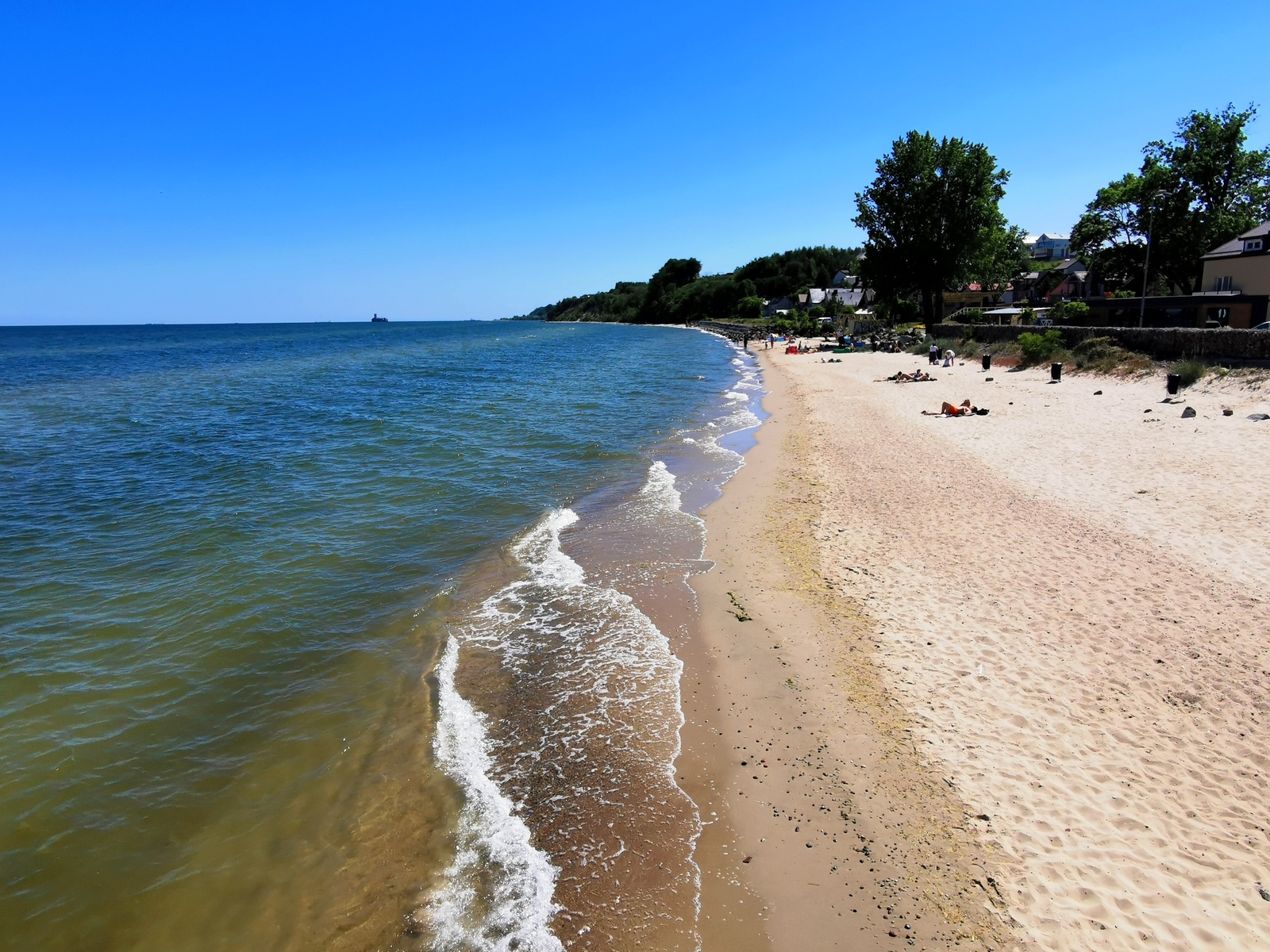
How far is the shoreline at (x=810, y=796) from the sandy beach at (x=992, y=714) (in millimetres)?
24

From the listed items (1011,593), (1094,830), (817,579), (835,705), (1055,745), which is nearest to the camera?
(1094,830)

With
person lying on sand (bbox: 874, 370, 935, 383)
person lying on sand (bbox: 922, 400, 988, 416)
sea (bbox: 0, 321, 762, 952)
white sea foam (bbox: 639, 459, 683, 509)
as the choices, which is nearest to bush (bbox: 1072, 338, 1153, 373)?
person lying on sand (bbox: 874, 370, 935, 383)

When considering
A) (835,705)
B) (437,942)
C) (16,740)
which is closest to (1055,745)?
(835,705)

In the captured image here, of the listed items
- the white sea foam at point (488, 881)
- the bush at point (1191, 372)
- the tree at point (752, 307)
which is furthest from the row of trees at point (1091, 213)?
the tree at point (752, 307)

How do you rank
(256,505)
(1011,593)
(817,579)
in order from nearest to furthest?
(1011,593), (817,579), (256,505)

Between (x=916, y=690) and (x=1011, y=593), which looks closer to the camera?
(x=916, y=690)

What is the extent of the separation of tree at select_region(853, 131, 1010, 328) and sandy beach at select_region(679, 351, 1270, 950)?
49.2m

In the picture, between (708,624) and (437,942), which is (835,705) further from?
(437,942)

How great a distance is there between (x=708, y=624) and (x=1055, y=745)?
4.72 metres

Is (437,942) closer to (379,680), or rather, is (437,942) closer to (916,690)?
(379,680)

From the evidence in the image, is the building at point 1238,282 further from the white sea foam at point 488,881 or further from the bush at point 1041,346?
the white sea foam at point 488,881

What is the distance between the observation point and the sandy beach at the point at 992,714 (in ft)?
16.8

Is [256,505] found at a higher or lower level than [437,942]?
higher

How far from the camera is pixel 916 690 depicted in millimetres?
7742
